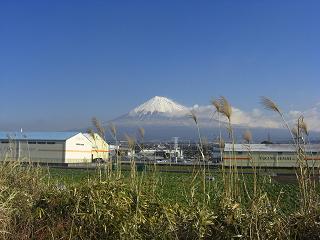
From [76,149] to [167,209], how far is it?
224 ft

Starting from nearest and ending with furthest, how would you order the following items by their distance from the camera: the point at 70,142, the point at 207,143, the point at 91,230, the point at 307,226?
the point at 307,226 → the point at 91,230 → the point at 207,143 → the point at 70,142

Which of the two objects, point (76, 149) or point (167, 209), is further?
point (76, 149)

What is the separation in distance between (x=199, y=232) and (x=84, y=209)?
6.06 ft

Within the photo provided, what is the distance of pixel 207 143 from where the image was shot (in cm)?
648

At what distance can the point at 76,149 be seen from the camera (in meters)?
73.0

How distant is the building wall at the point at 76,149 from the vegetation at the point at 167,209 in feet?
209

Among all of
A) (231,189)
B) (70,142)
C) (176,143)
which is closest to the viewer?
(231,189)

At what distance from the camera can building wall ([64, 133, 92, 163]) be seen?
70.8 meters

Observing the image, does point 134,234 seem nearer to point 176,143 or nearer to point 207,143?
point 207,143

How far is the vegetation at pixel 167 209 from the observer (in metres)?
4.74

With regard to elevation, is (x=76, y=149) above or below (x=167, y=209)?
above

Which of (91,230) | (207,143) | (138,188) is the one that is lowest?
(91,230)

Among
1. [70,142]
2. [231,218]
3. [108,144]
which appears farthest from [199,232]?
[70,142]

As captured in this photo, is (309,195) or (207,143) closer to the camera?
(309,195)
